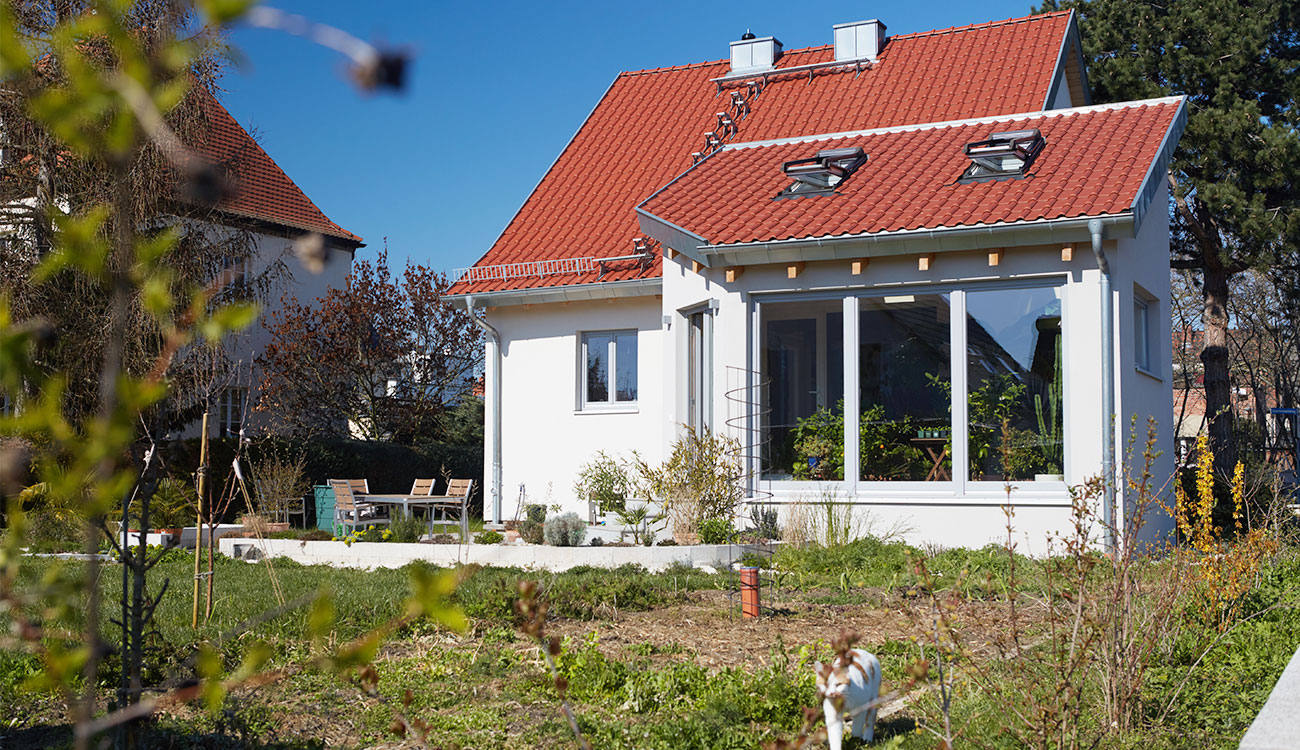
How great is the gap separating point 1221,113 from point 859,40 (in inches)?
258

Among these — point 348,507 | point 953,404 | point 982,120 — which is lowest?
point 348,507

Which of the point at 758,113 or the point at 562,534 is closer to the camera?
the point at 562,534

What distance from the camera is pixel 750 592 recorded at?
7.66m

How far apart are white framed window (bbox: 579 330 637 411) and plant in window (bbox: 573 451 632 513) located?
78 cm

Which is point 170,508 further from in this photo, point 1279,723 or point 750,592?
point 1279,723

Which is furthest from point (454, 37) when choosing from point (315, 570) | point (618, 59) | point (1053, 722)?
point (618, 59)

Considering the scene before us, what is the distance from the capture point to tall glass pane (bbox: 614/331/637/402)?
15438mm

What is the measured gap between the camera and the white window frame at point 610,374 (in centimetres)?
1535

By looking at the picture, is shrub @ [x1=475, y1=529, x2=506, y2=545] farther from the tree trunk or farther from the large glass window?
the tree trunk

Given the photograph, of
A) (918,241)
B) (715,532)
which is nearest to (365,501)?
(715,532)

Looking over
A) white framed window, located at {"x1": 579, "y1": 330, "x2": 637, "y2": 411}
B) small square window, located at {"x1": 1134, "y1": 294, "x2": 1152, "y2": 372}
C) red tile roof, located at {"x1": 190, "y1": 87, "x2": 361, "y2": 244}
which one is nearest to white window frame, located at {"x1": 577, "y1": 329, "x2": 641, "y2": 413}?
white framed window, located at {"x1": 579, "y1": 330, "x2": 637, "y2": 411}

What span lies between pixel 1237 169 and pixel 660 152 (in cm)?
1033

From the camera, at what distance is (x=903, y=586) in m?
8.63

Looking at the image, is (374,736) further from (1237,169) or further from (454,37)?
(1237,169)
